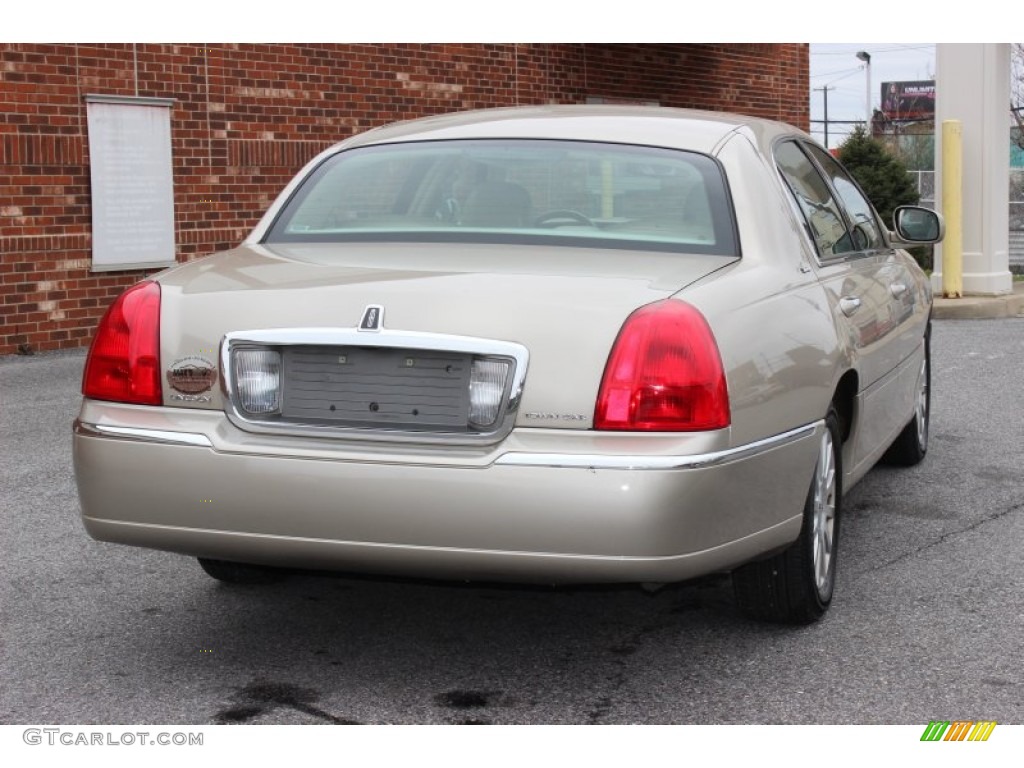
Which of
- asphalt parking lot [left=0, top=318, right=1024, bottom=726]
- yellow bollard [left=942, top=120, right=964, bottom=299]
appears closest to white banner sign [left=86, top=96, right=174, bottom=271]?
asphalt parking lot [left=0, top=318, right=1024, bottom=726]

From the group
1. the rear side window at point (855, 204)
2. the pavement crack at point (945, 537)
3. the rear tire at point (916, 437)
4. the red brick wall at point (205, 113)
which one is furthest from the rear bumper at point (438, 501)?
the red brick wall at point (205, 113)

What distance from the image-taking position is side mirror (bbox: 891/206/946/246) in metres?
6.46

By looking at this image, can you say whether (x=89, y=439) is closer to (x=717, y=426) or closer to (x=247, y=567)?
(x=247, y=567)

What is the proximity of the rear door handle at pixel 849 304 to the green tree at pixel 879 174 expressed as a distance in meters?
18.0

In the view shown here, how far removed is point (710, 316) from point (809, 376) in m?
0.61

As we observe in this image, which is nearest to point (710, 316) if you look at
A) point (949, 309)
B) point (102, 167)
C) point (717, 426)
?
point (717, 426)

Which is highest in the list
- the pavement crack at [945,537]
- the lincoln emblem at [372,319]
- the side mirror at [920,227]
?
the side mirror at [920,227]

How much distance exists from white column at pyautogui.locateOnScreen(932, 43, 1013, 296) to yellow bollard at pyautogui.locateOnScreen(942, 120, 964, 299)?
0.34 feet

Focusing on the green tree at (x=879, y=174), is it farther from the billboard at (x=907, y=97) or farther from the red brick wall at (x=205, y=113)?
the billboard at (x=907, y=97)

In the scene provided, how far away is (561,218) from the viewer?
15.0ft

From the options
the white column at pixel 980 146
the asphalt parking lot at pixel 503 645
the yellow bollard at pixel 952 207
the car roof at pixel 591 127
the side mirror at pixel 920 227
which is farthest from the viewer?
the white column at pixel 980 146

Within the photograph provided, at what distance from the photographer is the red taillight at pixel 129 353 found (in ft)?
13.2

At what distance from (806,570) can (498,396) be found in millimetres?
1256
